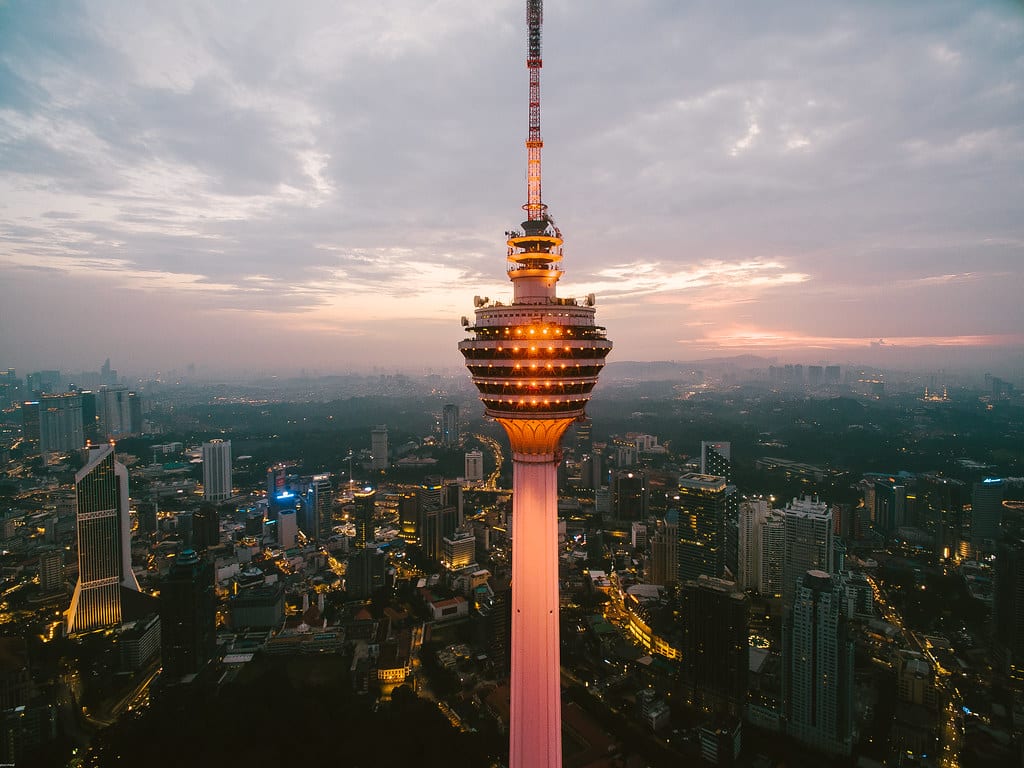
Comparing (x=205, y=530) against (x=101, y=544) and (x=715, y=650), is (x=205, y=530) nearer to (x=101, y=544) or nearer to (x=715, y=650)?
(x=101, y=544)

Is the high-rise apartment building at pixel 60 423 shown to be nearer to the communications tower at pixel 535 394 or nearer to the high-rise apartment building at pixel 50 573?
the high-rise apartment building at pixel 50 573

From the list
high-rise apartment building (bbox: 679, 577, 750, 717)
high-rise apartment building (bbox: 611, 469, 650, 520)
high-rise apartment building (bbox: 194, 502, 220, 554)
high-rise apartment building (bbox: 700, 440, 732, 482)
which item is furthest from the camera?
high-rise apartment building (bbox: 700, 440, 732, 482)

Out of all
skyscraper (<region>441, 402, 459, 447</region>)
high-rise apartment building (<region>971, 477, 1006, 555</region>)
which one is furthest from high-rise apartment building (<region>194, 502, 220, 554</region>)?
high-rise apartment building (<region>971, 477, 1006, 555</region>)

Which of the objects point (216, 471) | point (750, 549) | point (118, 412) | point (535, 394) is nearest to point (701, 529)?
point (750, 549)

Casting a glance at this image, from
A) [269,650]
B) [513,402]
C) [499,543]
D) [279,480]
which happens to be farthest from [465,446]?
[513,402]

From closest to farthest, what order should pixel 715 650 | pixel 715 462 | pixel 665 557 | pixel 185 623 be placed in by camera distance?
pixel 715 650 < pixel 185 623 < pixel 665 557 < pixel 715 462

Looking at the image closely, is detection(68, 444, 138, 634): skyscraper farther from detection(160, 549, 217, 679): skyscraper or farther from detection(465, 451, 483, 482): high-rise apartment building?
detection(465, 451, 483, 482): high-rise apartment building
